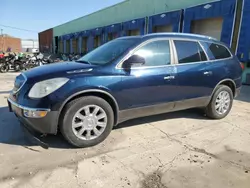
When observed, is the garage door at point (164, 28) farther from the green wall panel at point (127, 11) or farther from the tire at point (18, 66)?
the tire at point (18, 66)

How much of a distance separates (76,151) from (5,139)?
1.28 metres

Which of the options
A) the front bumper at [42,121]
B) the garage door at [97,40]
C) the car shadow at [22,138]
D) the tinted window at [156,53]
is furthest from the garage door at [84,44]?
the front bumper at [42,121]

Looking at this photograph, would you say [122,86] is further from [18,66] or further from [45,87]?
[18,66]

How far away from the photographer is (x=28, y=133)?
329 centimetres

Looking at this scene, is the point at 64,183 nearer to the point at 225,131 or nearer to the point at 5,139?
the point at 5,139

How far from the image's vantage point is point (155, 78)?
377cm

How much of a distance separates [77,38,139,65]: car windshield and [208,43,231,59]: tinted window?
180cm

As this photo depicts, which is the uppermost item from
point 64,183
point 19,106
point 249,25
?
point 249,25

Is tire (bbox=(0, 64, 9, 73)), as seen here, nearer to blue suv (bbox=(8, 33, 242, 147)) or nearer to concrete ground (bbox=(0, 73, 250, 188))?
concrete ground (bbox=(0, 73, 250, 188))

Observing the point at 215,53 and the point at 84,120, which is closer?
the point at 84,120

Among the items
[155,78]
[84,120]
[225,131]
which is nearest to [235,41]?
[225,131]

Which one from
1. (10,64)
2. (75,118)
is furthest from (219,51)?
(10,64)

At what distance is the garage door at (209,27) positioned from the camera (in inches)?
436

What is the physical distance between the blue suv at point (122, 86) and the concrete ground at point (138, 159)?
36cm
